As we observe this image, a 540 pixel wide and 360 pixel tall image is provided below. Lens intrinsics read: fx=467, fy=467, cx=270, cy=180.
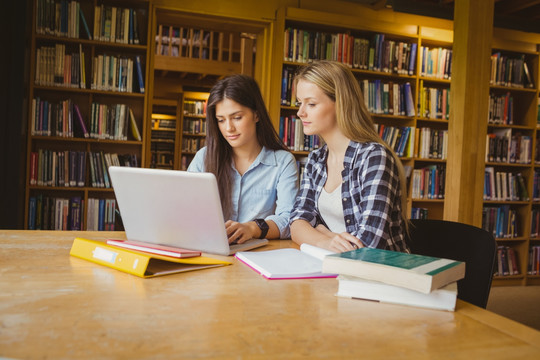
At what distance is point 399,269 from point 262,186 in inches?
47.1

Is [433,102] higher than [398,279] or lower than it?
higher

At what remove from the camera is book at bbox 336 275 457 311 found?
2.80 feet

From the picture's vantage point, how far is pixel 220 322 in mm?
741

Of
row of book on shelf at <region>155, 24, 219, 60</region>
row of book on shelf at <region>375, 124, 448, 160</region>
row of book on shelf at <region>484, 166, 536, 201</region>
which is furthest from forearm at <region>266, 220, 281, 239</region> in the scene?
row of book on shelf at <region>155, 24, 219, 60</region>

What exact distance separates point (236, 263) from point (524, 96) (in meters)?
4.58

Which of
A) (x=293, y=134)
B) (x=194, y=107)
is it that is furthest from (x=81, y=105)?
(x=194, y=107)

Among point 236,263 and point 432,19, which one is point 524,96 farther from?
point 236,263

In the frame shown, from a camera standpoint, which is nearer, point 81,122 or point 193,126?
point 81,122

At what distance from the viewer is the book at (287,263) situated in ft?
3.41

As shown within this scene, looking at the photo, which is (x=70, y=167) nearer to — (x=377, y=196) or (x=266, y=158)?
(x=266, y=158)

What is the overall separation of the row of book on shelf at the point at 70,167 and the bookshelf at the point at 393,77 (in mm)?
1444

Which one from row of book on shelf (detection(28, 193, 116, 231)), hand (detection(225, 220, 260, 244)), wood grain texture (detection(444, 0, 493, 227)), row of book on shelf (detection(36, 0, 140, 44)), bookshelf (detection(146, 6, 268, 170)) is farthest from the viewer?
bookshelf (detection(146, 6, 268, 170))

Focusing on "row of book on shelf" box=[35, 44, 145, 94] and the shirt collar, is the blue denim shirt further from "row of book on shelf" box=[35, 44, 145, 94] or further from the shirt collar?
"row of book on shelf" box=[35, 44, 145, 94]

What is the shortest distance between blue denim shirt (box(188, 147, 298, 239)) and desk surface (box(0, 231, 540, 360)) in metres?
0.94
